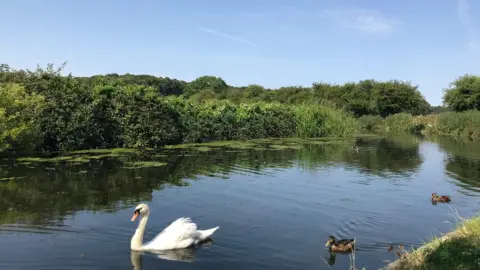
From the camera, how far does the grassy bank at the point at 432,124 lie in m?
52.6

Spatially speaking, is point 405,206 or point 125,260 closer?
point 125,260

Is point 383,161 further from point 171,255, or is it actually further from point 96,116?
point 171,255

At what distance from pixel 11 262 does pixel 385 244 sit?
24.6ft

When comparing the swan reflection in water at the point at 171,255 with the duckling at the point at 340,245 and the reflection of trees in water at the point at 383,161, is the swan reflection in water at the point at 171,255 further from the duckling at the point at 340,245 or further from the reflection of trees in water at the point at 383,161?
the reflection of trees in water at the point at 383,161

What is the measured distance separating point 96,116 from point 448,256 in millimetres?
22636

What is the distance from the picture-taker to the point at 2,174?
16.6 m

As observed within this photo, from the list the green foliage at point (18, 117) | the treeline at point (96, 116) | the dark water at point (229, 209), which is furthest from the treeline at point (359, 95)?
the dark water at point (229, 209)

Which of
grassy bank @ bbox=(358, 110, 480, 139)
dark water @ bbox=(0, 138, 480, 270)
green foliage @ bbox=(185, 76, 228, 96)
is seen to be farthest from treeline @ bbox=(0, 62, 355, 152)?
green foliage @ bbox=(185, 76, 228, 96)

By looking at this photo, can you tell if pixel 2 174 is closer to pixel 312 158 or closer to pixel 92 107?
pixel 92 107

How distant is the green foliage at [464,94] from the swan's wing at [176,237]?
59.3m

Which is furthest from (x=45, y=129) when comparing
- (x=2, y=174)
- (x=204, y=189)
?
(x=204, y=189)

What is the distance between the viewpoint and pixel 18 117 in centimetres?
2120

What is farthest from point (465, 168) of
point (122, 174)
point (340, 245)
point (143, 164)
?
point (122, 174)

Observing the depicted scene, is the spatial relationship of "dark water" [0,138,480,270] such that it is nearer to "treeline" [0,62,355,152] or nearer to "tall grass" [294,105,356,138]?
"treeline" [0,62,355,152]
